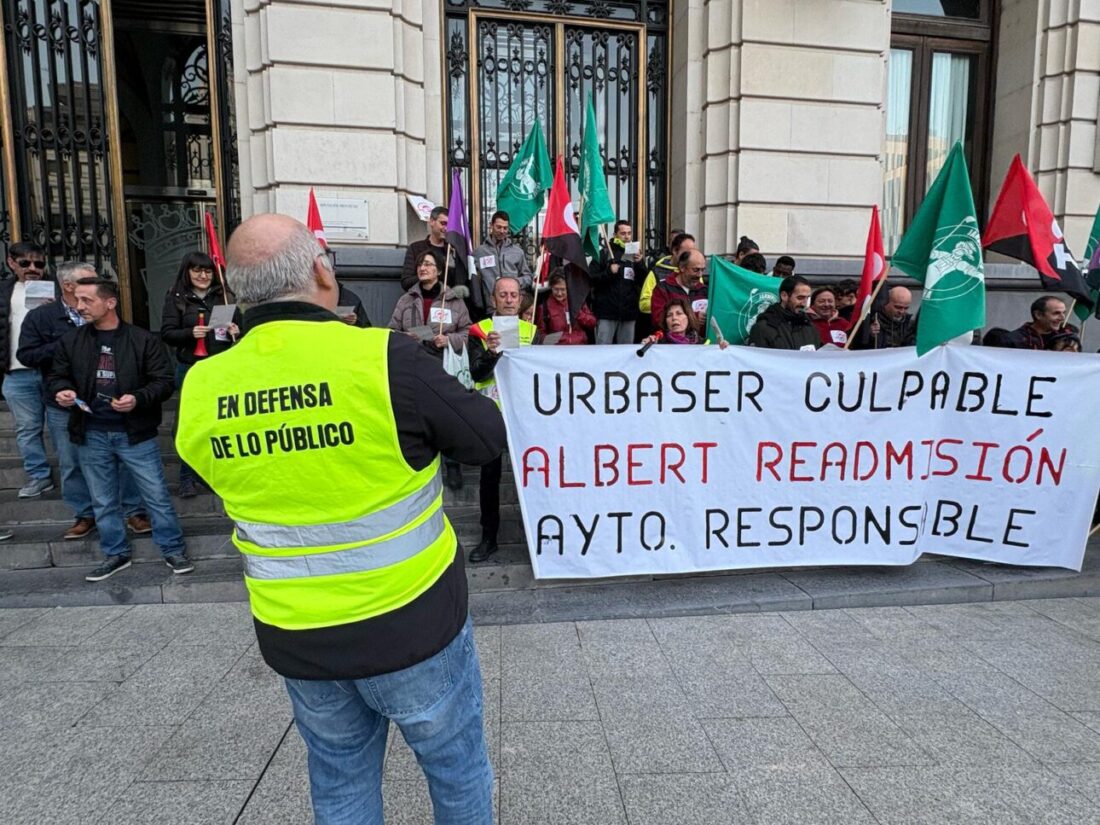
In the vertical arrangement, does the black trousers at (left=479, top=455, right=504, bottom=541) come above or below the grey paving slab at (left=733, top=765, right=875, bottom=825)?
above

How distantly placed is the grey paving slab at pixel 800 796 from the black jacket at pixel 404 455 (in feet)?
5.32

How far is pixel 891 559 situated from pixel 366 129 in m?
6.74

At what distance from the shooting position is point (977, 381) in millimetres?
4898

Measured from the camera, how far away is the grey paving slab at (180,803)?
2.56m

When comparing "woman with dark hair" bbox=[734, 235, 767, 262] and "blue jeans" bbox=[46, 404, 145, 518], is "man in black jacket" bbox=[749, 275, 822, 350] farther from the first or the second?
"blue jeans" bbox=[46, 404, 145, 518]

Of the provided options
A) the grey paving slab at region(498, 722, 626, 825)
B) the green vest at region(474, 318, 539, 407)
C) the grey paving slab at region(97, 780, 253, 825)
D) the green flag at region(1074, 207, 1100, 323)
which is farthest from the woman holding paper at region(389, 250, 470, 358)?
the green flag at region(1074, 207, 1100, 323)

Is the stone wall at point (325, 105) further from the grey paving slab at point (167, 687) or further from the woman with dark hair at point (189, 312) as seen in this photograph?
the grey paving slab at point (167, 687)

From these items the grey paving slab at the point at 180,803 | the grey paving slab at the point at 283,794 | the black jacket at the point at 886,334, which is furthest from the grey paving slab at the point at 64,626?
the black jacket at the point at 886,334

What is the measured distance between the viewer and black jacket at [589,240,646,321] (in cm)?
748

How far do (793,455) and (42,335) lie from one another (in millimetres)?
5759

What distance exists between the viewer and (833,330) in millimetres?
6469

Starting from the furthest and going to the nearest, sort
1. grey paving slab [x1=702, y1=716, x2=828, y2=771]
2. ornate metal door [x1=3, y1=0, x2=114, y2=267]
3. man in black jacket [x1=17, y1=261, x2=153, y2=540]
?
ornate metal door [x1=3, y1=0, x2=114, y2=267], man in black jacket [x1=17, y1=261, x2=153, y2=540], grey paving slab [x1=702, y1=716, x2=828, y2=771]

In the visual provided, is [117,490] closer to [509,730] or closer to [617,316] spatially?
[509,730]

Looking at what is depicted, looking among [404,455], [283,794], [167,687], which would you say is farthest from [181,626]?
[404,455]
